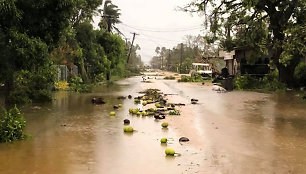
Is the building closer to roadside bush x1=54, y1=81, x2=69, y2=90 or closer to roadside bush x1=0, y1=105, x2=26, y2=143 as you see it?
roadside bush x1=54, y1=81, x2=69, y2=90

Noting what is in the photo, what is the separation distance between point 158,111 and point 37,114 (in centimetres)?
488

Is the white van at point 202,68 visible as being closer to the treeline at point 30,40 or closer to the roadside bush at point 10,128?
the treeline at point 30,40

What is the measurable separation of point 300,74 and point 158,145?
66.9ft

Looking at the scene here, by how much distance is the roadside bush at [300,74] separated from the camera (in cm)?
2542

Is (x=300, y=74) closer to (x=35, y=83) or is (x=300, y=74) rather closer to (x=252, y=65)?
(x=252, y=65)

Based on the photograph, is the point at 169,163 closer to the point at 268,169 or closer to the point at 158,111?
the point at 268,169

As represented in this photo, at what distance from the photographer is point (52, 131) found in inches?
401

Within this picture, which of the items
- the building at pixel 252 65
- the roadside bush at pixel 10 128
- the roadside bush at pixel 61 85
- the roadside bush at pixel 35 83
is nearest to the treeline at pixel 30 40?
the roadside bush at pixel 35 83

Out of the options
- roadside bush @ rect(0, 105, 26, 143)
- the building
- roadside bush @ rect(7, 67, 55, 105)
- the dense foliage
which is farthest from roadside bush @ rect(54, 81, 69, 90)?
roadside bush @ rect(0, 105, 26, 143)

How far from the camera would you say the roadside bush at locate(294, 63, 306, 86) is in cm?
2542

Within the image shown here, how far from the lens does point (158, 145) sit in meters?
8.45

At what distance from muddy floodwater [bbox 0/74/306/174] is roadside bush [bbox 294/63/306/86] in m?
13.2

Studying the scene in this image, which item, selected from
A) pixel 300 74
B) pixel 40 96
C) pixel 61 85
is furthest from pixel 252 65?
pixel 40 96

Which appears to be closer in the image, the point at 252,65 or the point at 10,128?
the point at 10,128
